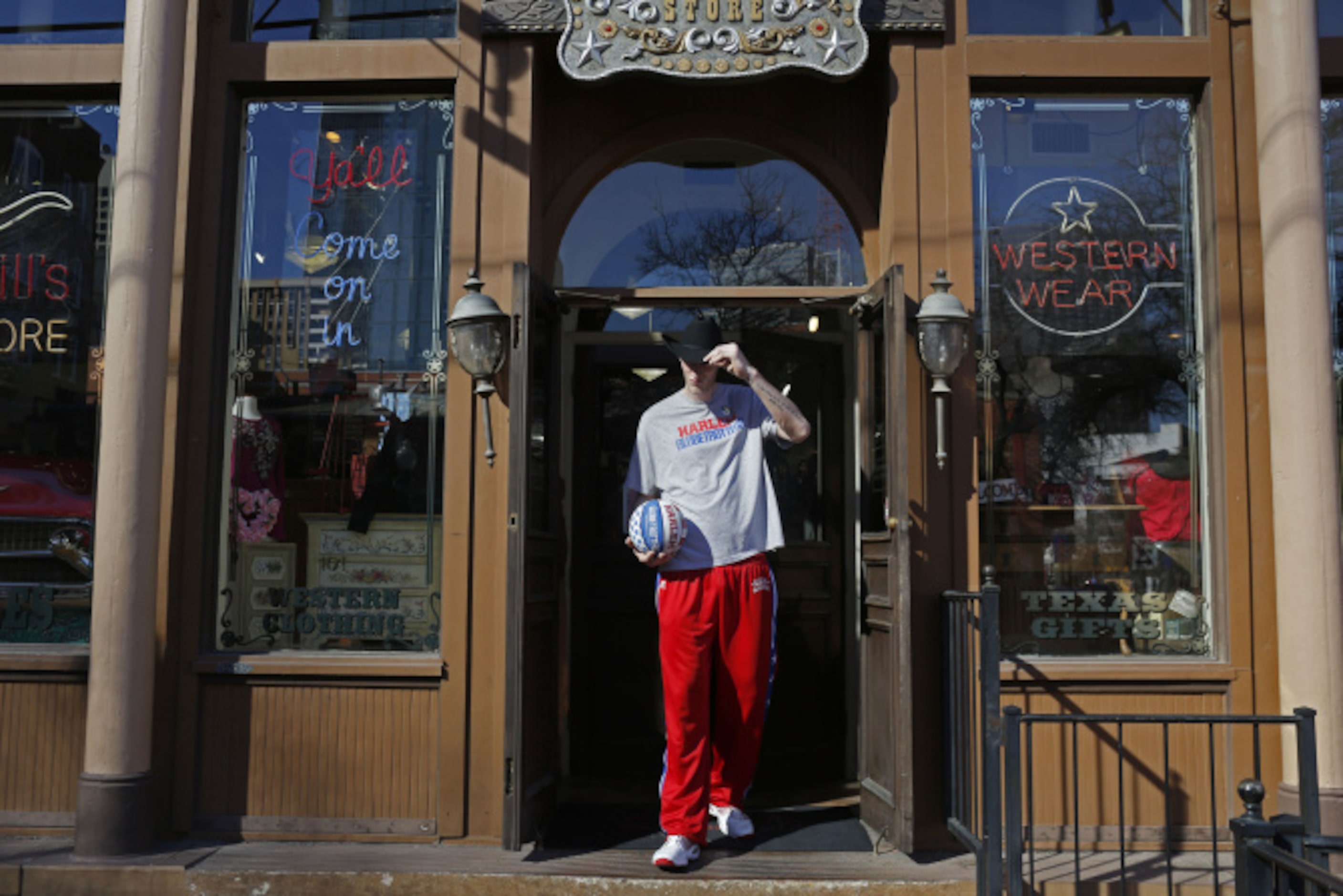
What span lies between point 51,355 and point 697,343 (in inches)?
124

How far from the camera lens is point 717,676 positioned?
197 inches

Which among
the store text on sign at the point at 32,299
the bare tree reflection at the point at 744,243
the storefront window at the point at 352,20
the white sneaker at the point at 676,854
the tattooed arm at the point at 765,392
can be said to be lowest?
the white sneaker at the point at 676,854

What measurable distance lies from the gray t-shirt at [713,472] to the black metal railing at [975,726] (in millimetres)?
851

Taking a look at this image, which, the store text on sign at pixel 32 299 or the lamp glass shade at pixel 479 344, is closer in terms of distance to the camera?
the lamp glass shade at pixel 479 344

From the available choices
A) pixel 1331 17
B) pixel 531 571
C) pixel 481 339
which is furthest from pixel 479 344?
pixel 1331 17

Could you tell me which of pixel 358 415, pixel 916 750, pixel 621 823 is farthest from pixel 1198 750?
pixel 358 415

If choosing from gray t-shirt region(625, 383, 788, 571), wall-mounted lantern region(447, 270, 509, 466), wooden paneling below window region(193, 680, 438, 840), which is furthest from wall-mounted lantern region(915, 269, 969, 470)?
wooden paneling below window region(193, 680, 438, 840)

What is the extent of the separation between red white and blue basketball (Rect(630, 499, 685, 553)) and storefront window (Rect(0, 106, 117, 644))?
8.67 ft

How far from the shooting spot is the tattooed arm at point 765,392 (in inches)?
190

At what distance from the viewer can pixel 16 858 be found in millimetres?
4676

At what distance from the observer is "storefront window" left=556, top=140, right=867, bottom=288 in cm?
570

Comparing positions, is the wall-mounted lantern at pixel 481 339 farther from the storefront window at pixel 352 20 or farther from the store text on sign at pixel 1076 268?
the store text on sign at pixel 1076 268

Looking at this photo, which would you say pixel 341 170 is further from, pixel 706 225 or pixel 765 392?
pixel 765 392

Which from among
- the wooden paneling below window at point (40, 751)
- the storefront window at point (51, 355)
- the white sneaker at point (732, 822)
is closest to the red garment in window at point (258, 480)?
the storefront window at point (51, 355)
